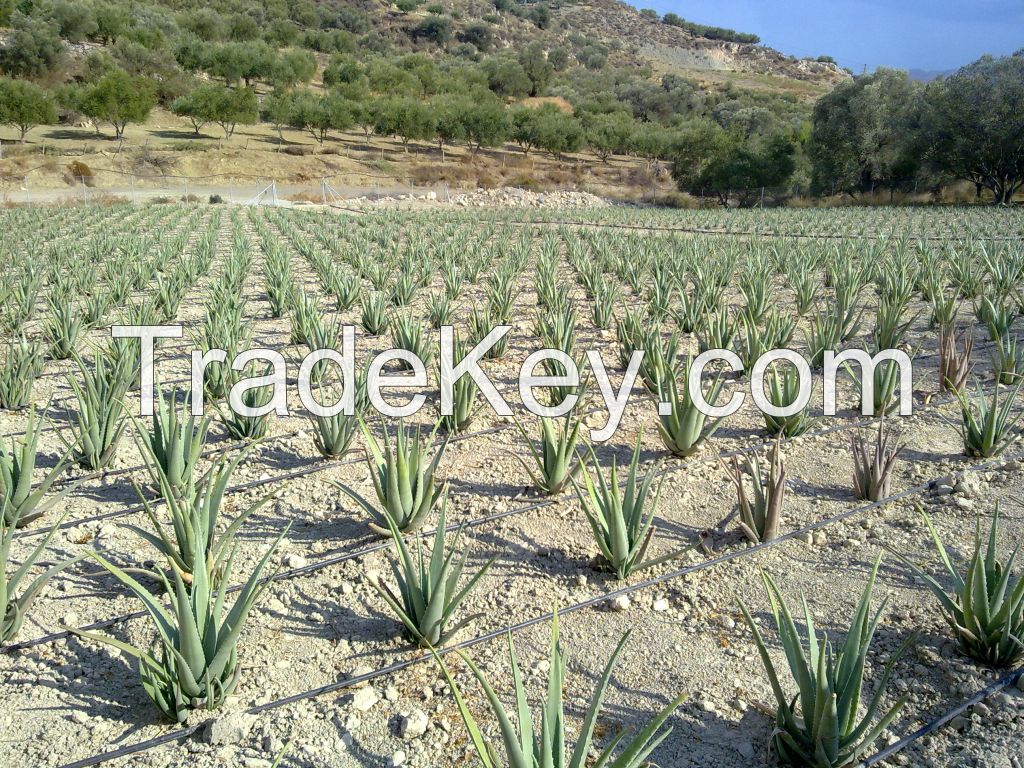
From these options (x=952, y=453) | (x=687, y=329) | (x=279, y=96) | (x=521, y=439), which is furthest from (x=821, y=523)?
(x=279, y=96)

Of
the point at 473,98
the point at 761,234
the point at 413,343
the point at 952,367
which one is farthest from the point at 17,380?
the point at 473,98

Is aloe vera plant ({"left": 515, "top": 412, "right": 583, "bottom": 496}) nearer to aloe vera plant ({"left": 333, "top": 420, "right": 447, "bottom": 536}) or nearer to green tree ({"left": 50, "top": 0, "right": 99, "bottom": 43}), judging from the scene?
aloe vera plant ({"left": 333, "top": 420, "right": 447, "bottom": 536})

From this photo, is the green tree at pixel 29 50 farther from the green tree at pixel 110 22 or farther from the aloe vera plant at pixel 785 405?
the aloe vera plant at pixel 785 405

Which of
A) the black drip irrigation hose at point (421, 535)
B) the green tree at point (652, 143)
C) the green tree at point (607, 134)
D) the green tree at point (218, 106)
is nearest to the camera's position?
the black drip irrigation hose at point (421, 535)

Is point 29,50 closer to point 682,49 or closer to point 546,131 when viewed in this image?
point 546,131

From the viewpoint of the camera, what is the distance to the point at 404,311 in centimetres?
742

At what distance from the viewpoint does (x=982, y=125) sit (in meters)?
26.6

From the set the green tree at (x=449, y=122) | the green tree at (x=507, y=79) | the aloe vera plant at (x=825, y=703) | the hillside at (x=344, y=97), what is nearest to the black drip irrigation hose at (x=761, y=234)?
the aloe vera plant at (x=825, y=703)

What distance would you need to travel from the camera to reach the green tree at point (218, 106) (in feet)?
130

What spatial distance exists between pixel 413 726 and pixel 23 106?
42511 millimetres

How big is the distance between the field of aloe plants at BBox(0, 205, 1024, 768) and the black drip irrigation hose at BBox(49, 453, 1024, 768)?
0.04 ft

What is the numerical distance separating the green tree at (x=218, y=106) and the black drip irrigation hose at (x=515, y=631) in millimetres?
43185

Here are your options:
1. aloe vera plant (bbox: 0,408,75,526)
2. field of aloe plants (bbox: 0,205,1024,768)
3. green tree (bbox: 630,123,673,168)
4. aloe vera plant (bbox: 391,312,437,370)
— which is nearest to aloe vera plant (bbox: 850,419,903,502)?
field of aloe plants (bbox: 0,205,1024,768)

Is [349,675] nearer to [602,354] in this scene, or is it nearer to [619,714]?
[619,714]
